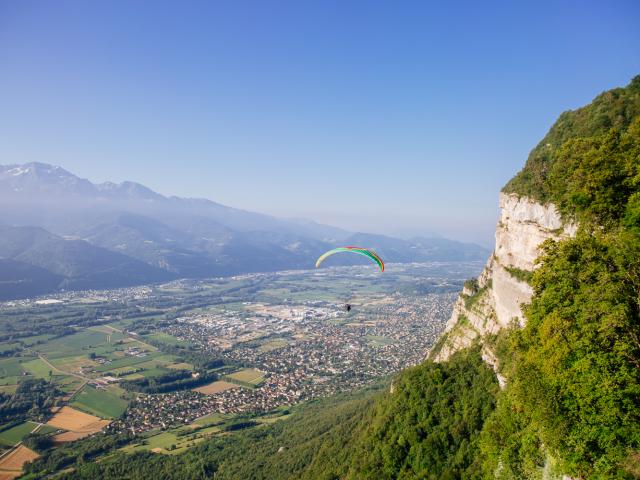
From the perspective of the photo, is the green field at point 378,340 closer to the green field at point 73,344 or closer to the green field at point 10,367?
the green field at point 73,344

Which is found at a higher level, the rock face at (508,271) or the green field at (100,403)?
the rock face at (508,271)

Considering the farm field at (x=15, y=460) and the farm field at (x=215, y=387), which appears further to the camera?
the farm field at (x=215, y=387)

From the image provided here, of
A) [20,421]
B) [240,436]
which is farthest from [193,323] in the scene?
[240,436]

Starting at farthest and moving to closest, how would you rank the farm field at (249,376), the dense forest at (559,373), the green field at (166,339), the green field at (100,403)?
the green field at (166,339) → the farm field at (249,376) → the green field at (100,403) → the dense forest at (559,373)

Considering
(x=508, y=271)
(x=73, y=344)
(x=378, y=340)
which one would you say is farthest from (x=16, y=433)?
(x=378, y=340)

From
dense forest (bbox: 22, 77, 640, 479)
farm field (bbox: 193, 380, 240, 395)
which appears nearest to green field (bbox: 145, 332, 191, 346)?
farm field (bbox: 193, 380, 240, 395)

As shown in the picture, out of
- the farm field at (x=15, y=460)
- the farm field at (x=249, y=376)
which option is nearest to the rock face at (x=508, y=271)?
the farm field at (x=15, y=460)

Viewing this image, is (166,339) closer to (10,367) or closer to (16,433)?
(10,367)
